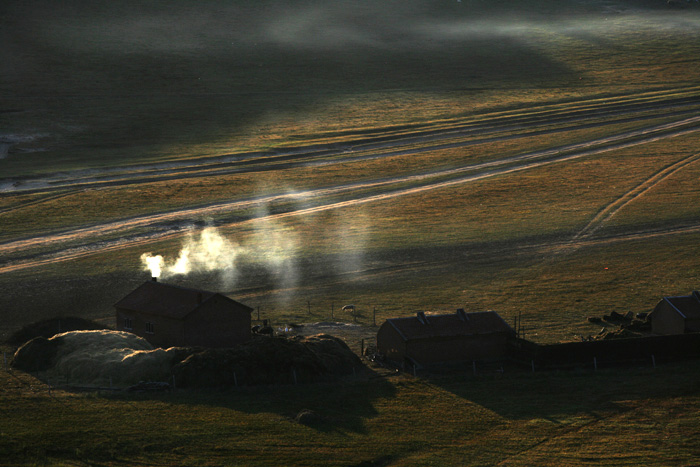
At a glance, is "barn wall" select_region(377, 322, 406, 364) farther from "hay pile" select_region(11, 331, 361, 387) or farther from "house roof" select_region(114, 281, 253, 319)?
"house roof" select_region(114, 281, 253, 319)

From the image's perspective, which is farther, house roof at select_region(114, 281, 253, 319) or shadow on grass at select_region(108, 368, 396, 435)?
house roof at select_region(114, 281, 253, 319)

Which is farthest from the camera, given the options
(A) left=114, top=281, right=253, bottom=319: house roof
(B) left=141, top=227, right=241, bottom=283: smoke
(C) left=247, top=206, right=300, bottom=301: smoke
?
(B) left=141, top=227, right=241, bottom=283: smoke

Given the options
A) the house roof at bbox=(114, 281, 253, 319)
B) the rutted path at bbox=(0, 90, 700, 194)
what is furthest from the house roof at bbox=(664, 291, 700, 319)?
the rutted path at bbox=(0, 90, 700, 194)

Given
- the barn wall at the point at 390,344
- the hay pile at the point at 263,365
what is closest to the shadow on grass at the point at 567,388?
the barn wall at the point at 390,344

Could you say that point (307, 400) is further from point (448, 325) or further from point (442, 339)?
point (448, 325)

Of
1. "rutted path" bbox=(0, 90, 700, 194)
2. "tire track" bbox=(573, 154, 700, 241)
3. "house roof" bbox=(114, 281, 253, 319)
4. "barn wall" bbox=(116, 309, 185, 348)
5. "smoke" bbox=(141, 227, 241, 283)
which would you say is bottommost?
"barn wall" bbox=(116, 309, 185, 348)

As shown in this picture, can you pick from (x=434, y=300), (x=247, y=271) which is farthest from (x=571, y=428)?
(x=247, y=271)

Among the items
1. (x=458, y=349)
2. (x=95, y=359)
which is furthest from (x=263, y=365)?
(x=458, y=349)
